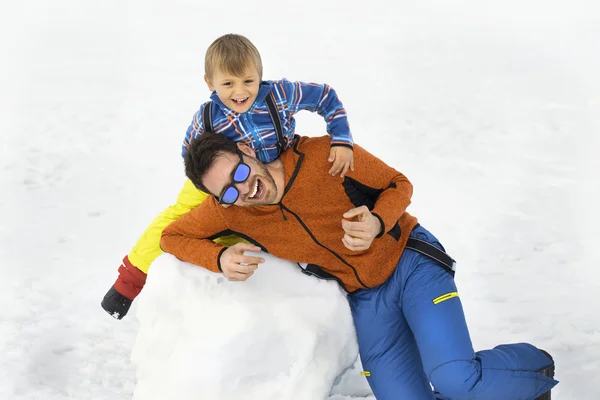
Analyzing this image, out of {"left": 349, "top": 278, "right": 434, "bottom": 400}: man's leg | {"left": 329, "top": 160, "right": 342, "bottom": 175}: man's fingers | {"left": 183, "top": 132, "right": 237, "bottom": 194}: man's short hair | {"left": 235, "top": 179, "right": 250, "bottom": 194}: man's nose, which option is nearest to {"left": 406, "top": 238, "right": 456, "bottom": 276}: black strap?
{"left": 349, "top": 278, "right": 434, "bottom": 400}: man's leg

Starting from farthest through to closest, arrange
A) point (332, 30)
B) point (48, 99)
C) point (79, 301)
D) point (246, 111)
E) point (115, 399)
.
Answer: point (332, 30) → point (48, 99) → point (79, 301) → point (115, 399) → point (246, 111)

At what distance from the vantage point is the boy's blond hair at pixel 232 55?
2.64m

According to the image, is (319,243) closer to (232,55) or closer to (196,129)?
(196,129)

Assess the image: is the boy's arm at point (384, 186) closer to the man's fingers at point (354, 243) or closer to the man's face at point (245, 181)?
the man's fingers at point (354, 243)

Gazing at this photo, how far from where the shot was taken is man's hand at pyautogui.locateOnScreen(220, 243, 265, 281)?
2.63 metres

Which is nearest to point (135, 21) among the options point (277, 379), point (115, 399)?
point (115, 399)

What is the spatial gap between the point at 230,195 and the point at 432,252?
909mm

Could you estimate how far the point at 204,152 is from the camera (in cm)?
265

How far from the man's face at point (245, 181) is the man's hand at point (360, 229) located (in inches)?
12.7

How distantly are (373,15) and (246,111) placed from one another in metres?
5.82

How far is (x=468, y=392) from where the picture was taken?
108 inches

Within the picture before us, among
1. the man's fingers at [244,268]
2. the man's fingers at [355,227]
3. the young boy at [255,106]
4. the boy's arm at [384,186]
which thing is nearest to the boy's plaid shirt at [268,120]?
the young boy at [255,106]

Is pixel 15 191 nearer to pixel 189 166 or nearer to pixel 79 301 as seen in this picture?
pixel 79 301

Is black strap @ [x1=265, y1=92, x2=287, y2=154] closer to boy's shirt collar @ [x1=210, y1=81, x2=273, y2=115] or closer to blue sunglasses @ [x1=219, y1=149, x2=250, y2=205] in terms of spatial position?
boy's shirt collar @ [x1=210, y1=81, x2=273, y2=115]
